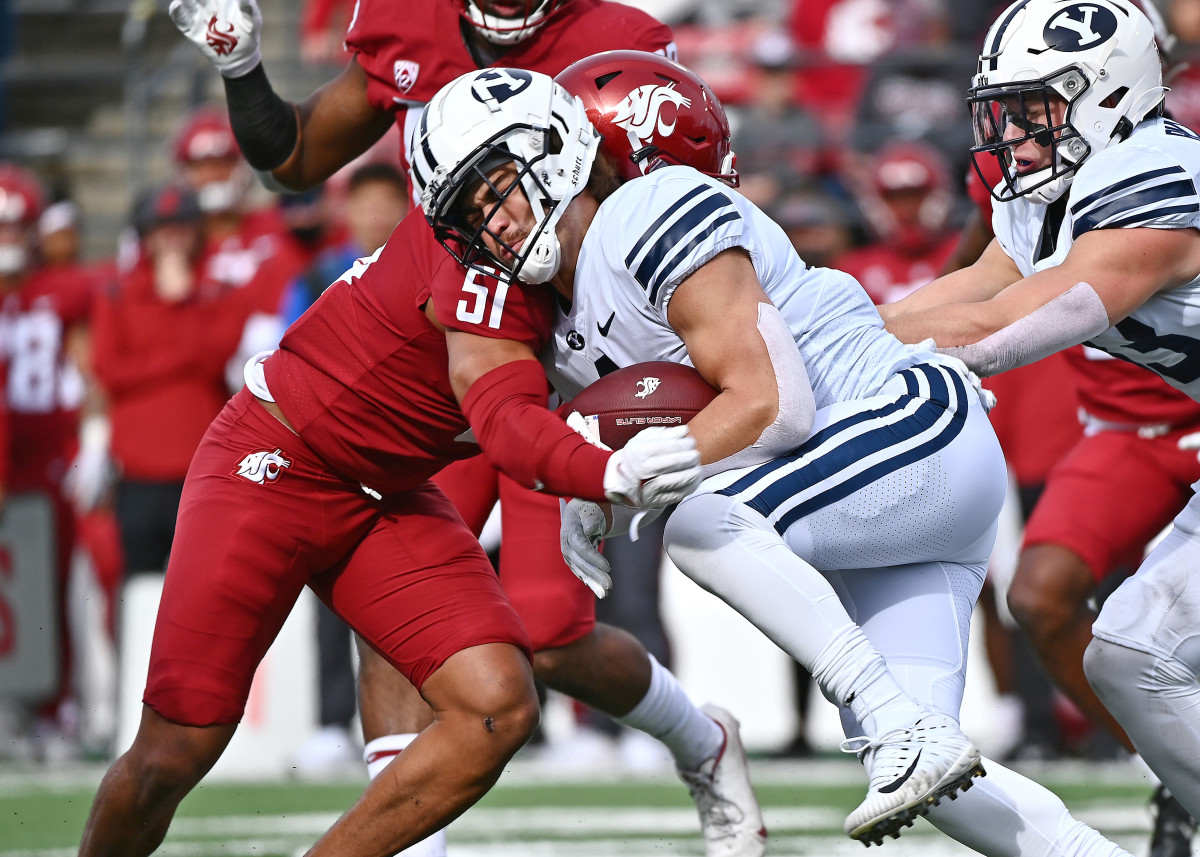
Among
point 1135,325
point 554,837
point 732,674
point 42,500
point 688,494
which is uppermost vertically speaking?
point 1135,325

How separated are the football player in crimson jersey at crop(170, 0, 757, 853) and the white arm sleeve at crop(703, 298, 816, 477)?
1092 mm

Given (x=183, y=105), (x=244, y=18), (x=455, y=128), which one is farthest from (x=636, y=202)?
(x=183, y=105)

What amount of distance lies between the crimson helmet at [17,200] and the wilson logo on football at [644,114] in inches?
223

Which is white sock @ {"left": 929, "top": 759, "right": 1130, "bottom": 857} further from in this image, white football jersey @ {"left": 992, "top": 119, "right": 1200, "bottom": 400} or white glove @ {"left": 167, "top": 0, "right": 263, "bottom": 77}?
white glove @ {"left": 167, "top": 0, "right": 263, "bottom": 77}

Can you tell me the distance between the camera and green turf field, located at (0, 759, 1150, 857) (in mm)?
4852

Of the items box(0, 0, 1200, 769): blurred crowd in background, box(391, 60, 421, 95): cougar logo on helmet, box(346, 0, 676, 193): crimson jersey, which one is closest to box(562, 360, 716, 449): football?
box(346, 0, 676, 193): crimson jersey

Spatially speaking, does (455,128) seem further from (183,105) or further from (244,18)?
(183,105)

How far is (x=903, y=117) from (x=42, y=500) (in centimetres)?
469

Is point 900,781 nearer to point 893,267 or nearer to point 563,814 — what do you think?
point 563,814

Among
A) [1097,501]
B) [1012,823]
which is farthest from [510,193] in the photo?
[1097,501]

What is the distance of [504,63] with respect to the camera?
13.4ft

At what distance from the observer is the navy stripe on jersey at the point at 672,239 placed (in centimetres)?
304

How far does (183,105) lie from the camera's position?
34.9ft

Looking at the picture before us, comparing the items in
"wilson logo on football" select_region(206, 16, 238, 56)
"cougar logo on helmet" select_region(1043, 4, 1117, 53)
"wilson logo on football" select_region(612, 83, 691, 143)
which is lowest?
"wilson logo on football" select_region(206, 16, 238, 56)
